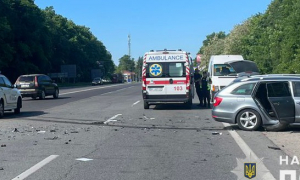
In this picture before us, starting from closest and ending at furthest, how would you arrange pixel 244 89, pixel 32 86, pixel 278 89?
pixel 278 89, pixel 244 89, pixel 32 86

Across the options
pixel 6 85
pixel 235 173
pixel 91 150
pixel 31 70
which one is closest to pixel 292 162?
pixel 235 173

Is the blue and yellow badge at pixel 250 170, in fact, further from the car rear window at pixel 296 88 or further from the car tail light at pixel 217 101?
the car tail light at pixel 217 101

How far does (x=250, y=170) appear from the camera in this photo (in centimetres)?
756

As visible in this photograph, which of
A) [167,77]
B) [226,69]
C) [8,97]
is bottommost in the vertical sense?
[8,97]

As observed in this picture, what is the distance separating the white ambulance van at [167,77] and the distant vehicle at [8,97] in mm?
5484

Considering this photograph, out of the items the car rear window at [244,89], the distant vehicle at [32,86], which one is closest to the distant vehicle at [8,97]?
the car rear window at [244,89]

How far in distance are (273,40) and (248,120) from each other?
4354 cm

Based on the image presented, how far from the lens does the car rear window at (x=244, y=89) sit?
1312 cm

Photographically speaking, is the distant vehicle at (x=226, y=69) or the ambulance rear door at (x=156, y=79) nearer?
the ambulance rear door at (x=156, y=79)

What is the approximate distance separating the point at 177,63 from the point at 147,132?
804 centimetres

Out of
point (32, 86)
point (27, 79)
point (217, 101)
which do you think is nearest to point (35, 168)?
point (217, 101)

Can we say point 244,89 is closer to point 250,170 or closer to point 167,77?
point 250,170

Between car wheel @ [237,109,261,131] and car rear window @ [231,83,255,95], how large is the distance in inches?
21.0

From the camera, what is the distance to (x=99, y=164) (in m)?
8.45
